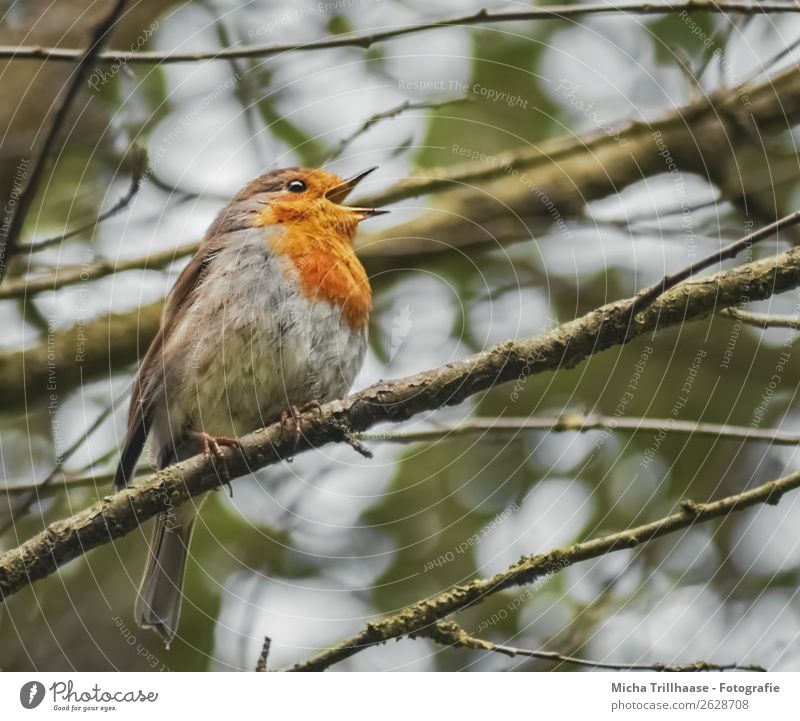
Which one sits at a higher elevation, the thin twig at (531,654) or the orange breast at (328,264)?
the orange breast at (328,264)

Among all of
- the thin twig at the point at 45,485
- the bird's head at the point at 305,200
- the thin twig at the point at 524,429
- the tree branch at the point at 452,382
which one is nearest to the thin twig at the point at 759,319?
→ the tree branch at the point at 452,382

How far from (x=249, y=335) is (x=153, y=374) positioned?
496 mm

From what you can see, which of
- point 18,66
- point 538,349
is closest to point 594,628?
point 538,349

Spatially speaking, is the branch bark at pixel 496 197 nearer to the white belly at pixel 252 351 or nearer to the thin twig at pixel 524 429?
the white belly at pixel 252 351

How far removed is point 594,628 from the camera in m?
2.88

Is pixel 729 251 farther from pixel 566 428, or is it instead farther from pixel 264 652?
pixel 264 652

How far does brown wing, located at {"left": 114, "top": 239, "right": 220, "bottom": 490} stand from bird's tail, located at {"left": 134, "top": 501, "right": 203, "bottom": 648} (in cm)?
26

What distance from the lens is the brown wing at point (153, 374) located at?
129 inches

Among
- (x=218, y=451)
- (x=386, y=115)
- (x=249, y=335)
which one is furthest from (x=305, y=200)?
(x=218, y=451)

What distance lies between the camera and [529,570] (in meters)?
2.38

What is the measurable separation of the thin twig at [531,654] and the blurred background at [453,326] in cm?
11

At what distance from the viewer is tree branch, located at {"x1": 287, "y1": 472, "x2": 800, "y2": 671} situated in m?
2.24

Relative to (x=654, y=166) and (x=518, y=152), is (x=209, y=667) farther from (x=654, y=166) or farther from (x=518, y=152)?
(x=654, y=166)
